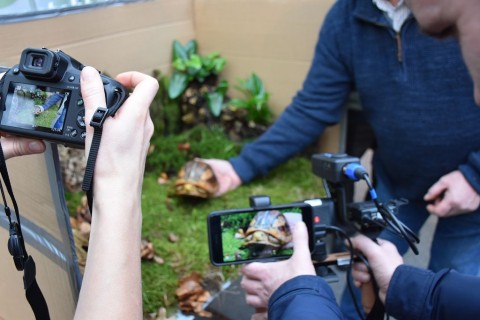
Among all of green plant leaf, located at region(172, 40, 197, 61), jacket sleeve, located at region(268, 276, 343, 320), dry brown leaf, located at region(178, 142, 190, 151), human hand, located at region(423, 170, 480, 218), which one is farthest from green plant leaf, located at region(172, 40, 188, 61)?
jacket sleeve, located at region(268, 276, 343, 320)

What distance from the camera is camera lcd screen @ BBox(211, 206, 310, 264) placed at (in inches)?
38.9

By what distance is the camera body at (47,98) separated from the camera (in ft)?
2.50

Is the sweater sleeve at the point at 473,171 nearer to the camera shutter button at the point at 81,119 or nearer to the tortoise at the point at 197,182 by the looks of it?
the tortoise at the point at 197,182

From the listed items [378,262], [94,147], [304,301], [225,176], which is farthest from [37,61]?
[225,176]

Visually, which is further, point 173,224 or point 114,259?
point 173,224

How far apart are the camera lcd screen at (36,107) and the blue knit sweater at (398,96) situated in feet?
3.45

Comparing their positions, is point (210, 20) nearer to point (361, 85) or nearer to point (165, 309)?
point (361, 85)

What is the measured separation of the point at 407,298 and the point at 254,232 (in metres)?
0.37

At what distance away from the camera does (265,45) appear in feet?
6.91

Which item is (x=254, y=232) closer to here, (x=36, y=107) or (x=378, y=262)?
(x=378, y=262)

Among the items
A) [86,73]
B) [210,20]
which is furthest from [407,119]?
[210,20]

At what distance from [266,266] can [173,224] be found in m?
0.69

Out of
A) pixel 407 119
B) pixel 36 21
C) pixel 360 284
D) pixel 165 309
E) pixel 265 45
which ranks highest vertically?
pixel 36 21

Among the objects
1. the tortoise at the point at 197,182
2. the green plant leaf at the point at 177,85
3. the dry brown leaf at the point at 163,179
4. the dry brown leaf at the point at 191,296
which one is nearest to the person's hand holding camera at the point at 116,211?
the dry brown leaf at the point at 191,296
